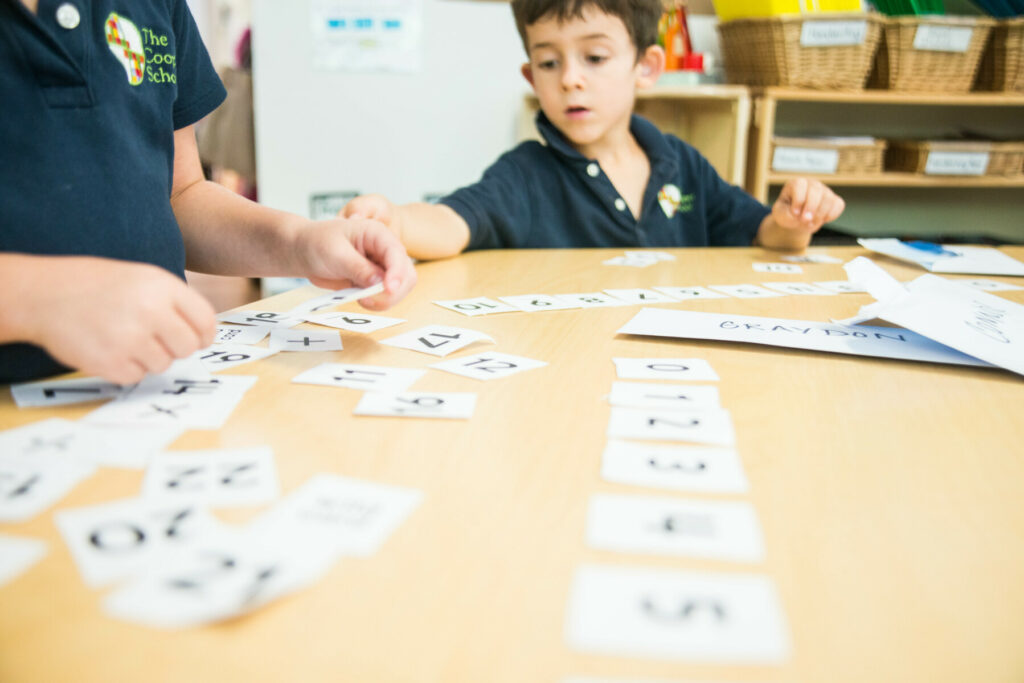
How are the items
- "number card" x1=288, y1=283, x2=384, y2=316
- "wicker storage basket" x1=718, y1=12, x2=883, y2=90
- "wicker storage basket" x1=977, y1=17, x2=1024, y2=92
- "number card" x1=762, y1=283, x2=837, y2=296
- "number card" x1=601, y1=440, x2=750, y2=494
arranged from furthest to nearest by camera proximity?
1. "wicker storage basket" x1=977, y1=17, x2=1024, y2=92
2. "wicker storage basket" x1=718, y1=12, x2=883, y2=90
3. "number card" x1=762, y1=283, x2=837, y2=296
4. "number card" x1=288, y1=283, x2=384, y2=316
5. "number card" x1=601, y1=440, x2=750, y2=494

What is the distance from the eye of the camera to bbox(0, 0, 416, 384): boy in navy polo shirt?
390mm

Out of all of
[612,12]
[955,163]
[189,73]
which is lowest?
[955,163]

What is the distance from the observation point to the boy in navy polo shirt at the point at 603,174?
114 cm

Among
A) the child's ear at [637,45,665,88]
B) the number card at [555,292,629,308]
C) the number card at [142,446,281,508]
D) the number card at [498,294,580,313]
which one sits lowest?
the number card at [498,294,580,313]

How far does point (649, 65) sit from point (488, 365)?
41.3 inches

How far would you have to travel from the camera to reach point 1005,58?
6.59 ft

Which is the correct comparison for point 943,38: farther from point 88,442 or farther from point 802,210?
point 88,442

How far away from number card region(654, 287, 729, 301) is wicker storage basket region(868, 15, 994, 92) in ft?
5.02

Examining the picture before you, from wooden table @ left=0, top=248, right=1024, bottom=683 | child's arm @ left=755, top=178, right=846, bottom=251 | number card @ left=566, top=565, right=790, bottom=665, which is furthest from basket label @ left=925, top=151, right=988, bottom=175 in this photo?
number card @ left=566, top=565, right=790, bottom=665

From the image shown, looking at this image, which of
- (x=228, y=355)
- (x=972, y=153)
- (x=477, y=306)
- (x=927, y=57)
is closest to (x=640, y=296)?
(x=477, y=306)

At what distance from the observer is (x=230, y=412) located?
1.39 feet

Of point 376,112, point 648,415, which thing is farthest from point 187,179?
point 376,112

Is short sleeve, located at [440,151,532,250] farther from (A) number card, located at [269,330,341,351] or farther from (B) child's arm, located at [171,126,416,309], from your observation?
(A) number card, located at [269,330,341,351]

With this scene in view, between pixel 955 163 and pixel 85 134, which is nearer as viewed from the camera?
pixel 85 134
